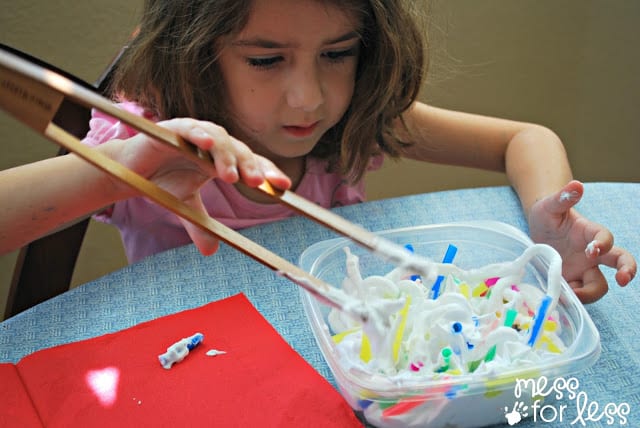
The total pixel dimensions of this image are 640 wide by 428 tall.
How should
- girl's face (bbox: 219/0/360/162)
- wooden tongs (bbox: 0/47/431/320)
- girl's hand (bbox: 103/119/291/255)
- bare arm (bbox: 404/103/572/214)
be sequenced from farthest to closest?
bare arm (bbox: 404/103/572/214), girl's face (bbox: 219/0/360/162), girl's hand (bbox: 103/119/291/255), wooden tongs (bbox: 0/47/431/320)

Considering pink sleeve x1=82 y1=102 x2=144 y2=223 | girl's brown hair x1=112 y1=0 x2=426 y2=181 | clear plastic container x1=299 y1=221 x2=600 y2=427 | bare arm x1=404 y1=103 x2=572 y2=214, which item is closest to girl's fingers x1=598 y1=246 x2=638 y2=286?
clear plastic container x1=299 y1=221 x2=600 y2=427

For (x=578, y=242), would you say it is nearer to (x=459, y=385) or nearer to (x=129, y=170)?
(x=459, y=385)

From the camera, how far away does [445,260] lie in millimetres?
696

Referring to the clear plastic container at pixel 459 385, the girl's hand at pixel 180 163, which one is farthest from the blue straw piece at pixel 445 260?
the girl's hand at pixel 180 163

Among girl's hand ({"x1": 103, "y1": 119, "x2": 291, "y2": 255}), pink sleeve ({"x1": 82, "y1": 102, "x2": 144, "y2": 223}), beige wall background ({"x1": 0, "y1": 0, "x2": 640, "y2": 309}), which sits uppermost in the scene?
girl's hand ({"x1": 103, "y1": 119, "x2": 291, "y2": 255})

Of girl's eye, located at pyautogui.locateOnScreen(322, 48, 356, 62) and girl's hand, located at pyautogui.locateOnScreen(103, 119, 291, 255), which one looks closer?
girl's hand, located at pyautogui.locateOnScreen(103, 119, 291, 255)

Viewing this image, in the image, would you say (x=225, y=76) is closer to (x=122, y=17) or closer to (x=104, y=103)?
(x=104, y=103)

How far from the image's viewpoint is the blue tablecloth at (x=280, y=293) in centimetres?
65

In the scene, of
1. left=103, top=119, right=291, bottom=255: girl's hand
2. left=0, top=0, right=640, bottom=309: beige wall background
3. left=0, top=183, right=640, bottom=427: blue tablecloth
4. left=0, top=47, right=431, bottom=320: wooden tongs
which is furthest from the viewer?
left=0, top=0, right=640, bottom=309: beige wall background

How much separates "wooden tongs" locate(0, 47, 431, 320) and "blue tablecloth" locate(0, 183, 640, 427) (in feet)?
0.52

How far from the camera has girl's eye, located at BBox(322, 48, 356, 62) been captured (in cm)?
83

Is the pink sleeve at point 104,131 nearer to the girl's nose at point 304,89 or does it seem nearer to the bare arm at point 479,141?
the girl's nose at point 304,89

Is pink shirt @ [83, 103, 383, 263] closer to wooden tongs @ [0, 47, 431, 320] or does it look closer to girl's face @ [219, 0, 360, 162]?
girl's face @ [219, 0, 360, 162]

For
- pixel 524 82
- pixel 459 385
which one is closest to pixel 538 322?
pixel 459 385
